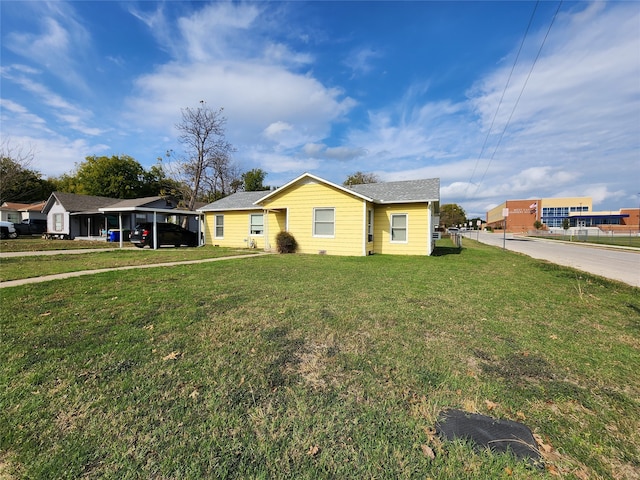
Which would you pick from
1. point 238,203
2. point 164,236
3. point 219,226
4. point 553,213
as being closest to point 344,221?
point 238,203

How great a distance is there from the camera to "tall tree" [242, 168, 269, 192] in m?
43.5

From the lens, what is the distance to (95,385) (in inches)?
108

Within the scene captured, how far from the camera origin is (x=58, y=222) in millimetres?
27031

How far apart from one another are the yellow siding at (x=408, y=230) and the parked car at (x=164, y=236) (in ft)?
42.1

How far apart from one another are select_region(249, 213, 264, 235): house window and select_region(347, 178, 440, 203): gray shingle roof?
618 cm

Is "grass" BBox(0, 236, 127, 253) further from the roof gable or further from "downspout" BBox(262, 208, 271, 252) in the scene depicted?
the roof gable

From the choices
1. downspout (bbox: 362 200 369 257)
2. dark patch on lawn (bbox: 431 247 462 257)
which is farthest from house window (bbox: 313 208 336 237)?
dark patch on lawn (bbox: 431 247 462 257)

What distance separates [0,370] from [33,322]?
159 cm

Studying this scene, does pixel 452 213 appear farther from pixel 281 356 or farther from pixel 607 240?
pixel 281 356

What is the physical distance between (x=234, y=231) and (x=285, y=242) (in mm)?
5354

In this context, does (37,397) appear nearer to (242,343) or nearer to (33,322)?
(242,343)

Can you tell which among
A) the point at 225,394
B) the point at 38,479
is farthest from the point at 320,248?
the point at 38,479

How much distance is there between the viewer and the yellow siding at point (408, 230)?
14434 millimetres

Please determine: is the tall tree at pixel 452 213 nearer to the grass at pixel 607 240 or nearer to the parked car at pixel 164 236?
the grass at pixel 607 240
